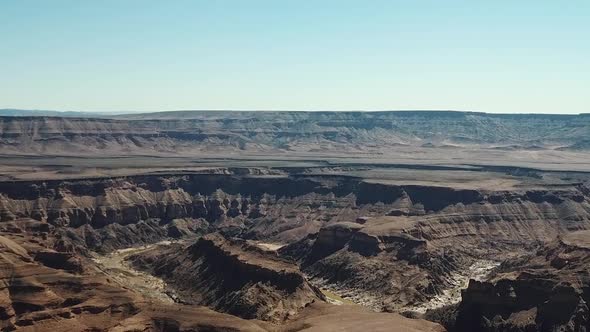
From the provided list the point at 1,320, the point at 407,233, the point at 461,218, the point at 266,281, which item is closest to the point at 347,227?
the point at 407,233

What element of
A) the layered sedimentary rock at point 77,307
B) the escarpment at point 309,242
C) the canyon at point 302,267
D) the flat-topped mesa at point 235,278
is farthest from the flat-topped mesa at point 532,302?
the layered sedimentary rock at point 77,307

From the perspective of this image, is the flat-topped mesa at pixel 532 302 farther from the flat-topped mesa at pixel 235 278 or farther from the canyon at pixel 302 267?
the flat-topped mesa at pixel 235 278

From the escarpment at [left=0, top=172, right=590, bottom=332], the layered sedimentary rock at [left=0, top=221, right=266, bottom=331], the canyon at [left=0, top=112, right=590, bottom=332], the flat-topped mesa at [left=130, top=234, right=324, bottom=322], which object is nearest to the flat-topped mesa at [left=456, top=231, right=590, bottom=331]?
the canyon at [left=0, top=112, right=590, bottom=332]

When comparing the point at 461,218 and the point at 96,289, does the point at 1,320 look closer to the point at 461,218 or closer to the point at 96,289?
the point at 96,289

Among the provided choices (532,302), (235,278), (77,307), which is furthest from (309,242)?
(77,307)

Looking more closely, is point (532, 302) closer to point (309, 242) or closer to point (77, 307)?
point (77, 307)
